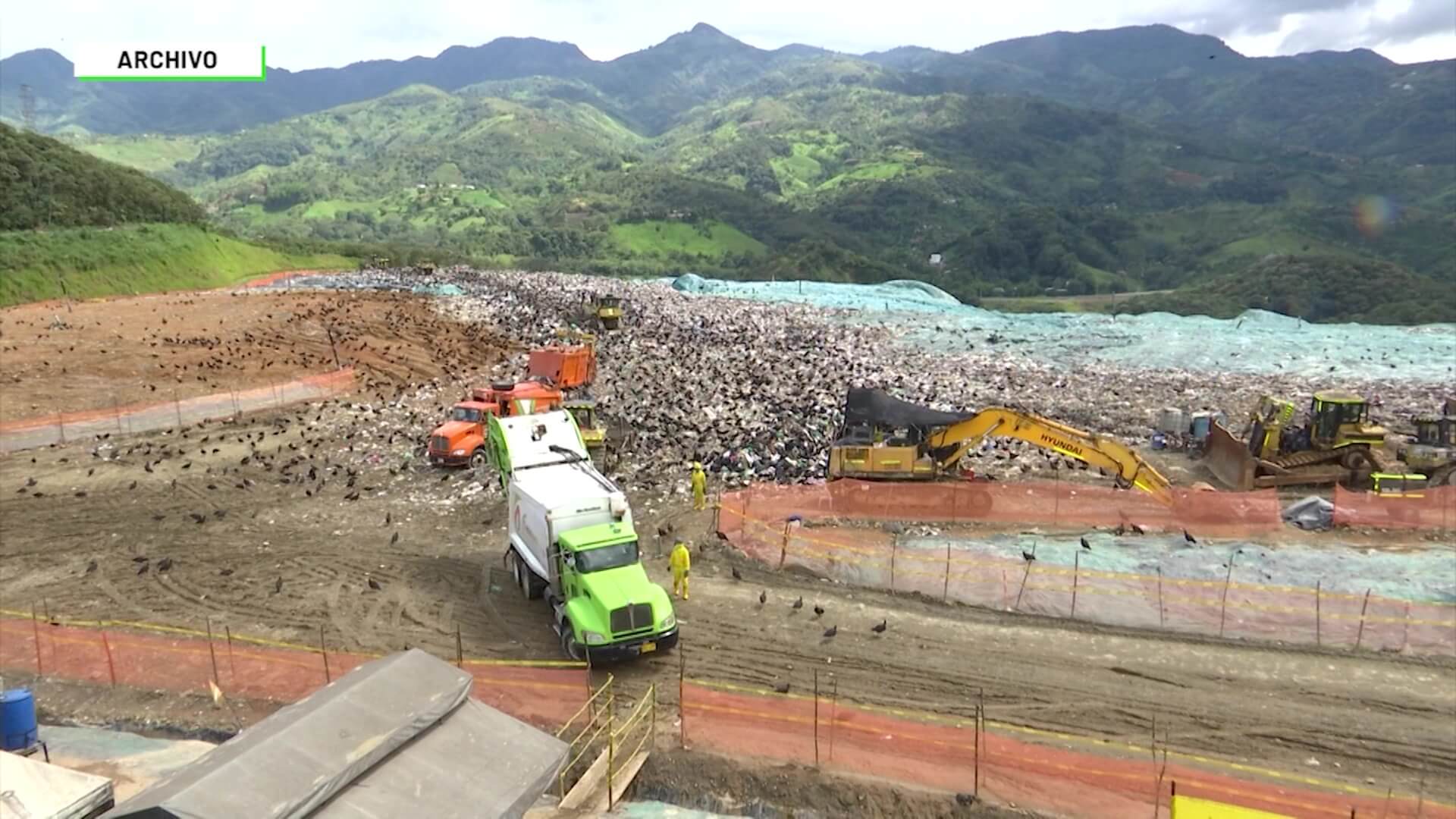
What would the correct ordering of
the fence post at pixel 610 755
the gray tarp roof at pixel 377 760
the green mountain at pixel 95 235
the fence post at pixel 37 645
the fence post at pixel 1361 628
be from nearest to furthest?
the gray tarp roof at pixel 377 760
the fence post at pixel 610 755
the fence post at pixel 37 645
the fence post at pixel 1361 628
the green mountain at pixel 95 235

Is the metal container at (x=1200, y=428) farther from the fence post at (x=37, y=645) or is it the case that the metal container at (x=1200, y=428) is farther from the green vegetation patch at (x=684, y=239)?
the green vegetation patch at (x=684, y=239)

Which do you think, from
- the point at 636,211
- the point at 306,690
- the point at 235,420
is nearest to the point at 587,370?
the point at 235,420

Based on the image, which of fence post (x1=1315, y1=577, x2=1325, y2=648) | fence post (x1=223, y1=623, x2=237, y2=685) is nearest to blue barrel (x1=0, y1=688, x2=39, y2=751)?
fence post (x1=223, y1=623, x2=237, y2=685)

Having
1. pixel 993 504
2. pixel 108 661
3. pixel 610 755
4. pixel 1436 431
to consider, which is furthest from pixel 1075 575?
pixel 108 661

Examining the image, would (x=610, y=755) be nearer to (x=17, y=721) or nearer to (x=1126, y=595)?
(x=17, y=721)

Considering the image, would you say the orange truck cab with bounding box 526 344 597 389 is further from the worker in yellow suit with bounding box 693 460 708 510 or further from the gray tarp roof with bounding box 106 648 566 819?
the gray tarp roof with bounding box 106 648 566 819

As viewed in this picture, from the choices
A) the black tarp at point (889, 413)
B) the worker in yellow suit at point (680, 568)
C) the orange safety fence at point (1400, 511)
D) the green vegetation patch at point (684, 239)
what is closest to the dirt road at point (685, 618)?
the worker in yellow suit at point (680, 568)
